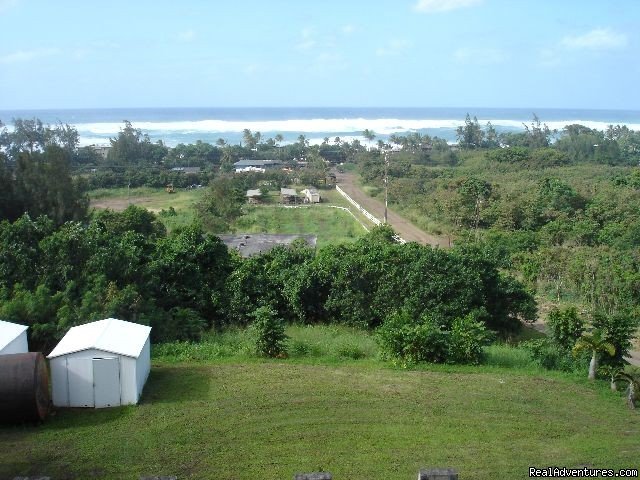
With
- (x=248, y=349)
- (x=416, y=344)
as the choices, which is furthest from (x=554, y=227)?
(x=248, y=349)

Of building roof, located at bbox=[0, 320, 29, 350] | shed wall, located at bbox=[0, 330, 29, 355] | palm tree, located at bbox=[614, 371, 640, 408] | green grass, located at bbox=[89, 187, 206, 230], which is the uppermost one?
building roof, located at bbox=[0, 320, 29, 350]

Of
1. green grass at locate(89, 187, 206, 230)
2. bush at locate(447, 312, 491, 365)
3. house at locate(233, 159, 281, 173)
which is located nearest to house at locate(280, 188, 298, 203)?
green grass at locate(89, 187, 206, 230)

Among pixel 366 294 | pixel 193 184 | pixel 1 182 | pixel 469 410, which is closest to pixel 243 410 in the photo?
pixel 469 410

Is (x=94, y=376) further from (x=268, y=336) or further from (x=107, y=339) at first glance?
(x=268, y=336)

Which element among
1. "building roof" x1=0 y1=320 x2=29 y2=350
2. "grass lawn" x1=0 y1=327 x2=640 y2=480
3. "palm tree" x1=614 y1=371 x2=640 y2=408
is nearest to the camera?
"grass lawn" x1=0 y1=327 x2=640 y2=480

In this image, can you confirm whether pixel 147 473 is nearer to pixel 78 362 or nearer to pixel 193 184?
pixel 78 362

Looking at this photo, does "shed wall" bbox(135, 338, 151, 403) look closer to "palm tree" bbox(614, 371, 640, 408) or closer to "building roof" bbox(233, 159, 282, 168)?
"palm tree" bbox(614, 371, 640, 408)

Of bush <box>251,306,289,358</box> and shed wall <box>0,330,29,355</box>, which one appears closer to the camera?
shed wall <box>0,330,29,355</box>
